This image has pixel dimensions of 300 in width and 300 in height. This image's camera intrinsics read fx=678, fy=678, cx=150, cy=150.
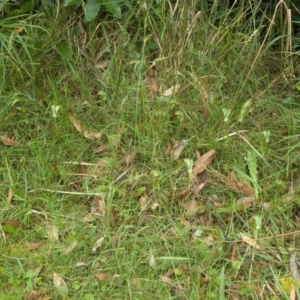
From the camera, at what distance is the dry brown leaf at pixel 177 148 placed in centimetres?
331

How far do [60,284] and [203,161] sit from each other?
2.99 feet

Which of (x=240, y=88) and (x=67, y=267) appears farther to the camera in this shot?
(x=240, y=88)

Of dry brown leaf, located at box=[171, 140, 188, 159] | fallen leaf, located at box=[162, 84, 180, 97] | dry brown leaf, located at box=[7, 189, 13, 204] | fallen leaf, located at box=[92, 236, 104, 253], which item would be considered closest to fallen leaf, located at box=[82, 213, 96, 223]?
fallen leaf, located at box=[92, 236, 104, 253]

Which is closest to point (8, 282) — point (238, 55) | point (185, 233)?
point (185, 233)

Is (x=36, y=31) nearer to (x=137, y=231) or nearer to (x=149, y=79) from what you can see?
(x=149, y=79)

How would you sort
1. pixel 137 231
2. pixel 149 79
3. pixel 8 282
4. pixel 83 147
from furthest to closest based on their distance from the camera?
pixel 149 79, pixel 83 147, pixel 137 231, pixel 8 282

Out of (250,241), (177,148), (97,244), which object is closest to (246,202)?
(250,241)

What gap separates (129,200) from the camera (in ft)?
10.5

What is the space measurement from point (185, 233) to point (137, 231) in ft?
0.72

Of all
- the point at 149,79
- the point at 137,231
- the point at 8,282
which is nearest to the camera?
the point at 8,282

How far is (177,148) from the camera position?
11.0 ft

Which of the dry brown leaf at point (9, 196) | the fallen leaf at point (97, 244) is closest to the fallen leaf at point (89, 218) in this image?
the fallen leaf at point (97, 244)

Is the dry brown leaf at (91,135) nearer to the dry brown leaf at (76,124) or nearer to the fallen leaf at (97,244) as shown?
the dry brown leaf at (76,124)

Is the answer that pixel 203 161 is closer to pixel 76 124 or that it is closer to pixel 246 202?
pixel 246 202
